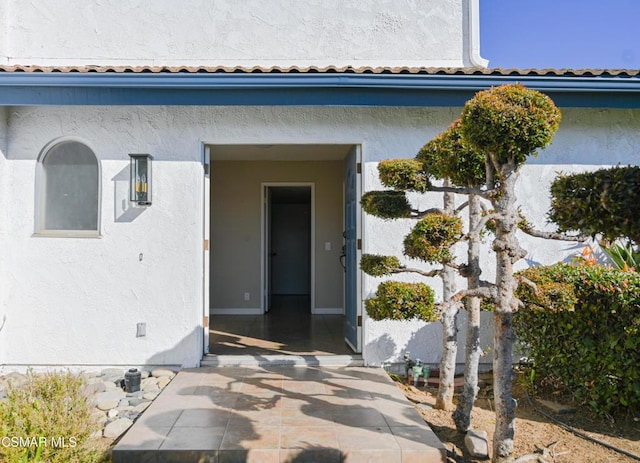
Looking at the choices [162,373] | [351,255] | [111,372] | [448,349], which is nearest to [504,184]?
[448,349]

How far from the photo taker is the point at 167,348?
473 centimetres

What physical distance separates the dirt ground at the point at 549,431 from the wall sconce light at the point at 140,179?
11.3 feet

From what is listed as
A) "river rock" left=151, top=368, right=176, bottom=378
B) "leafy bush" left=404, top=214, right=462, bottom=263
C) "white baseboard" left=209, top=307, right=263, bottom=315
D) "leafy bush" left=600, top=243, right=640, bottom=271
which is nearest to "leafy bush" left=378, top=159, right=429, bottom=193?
"leafy bush" left=404, top=214, right=462, bottom=263

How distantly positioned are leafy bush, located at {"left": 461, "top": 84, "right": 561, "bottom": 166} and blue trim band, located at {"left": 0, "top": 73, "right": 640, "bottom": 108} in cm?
189

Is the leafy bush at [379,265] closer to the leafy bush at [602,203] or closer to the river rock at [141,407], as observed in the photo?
the leafy bush at [602,203]

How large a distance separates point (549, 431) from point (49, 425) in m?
3.62

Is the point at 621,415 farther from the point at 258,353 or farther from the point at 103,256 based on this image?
the point at 103,256

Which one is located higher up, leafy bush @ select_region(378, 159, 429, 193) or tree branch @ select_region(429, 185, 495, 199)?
leafy bush @ select_region(378, 159, 429, 193)

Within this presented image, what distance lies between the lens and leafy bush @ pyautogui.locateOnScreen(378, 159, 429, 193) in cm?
346

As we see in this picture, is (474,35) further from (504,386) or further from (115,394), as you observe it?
(115,394)

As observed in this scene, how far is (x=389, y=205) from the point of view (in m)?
3.61

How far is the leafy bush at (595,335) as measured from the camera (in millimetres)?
3398

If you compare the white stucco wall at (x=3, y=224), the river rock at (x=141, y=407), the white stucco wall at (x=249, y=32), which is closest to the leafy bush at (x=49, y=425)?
the river rock at (x=141, y=407)

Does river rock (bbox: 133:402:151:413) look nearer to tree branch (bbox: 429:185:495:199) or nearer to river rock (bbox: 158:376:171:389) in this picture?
river rock (bbox: 158:376:171:389)
